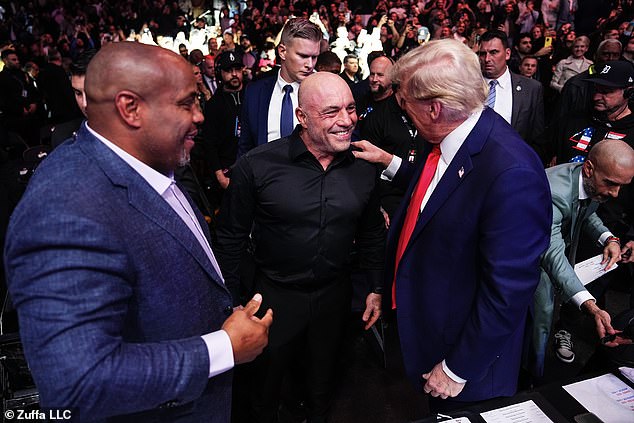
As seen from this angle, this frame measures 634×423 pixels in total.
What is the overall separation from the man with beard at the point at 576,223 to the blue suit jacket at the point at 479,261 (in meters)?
0.49

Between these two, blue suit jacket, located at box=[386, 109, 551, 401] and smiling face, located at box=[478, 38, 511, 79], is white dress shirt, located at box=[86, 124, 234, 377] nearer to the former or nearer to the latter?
blue suit jacket, located at box=[386, 109, 551, 401]

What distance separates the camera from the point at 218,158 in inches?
157

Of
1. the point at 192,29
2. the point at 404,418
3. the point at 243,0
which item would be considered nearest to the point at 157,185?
the point at 404,418

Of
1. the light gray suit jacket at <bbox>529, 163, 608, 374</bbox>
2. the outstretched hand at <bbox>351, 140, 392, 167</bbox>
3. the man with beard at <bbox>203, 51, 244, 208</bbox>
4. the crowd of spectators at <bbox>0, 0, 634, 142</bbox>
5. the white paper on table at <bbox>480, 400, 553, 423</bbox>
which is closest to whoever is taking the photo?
the white paper on table at <bbox>480, 400, 553, 423</bbox>

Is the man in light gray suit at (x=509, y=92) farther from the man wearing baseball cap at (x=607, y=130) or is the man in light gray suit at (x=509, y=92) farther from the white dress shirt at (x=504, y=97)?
the man wearing baseball cap at (x=607, y=130)

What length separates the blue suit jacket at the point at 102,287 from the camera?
90 cm

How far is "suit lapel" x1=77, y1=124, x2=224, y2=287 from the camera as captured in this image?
1077 mm

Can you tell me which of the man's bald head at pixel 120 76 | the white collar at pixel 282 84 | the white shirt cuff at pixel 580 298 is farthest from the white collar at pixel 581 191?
the man's bald head at pixel 120 76

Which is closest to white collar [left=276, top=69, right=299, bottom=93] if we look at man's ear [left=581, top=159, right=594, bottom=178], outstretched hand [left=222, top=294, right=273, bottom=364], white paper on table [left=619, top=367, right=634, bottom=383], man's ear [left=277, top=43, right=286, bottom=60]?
man's ear [left=277, top=43, right=286, bottom=60]

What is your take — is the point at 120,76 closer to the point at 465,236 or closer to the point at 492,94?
the point at 465,236

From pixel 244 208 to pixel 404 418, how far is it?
1578 mm

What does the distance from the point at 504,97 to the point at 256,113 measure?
2152 mm

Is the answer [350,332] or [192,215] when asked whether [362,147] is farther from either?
[350,332]

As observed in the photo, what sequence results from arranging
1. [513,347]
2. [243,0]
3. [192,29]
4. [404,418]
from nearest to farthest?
[513,347]
[404,418]
[192,29]
[243,0]
